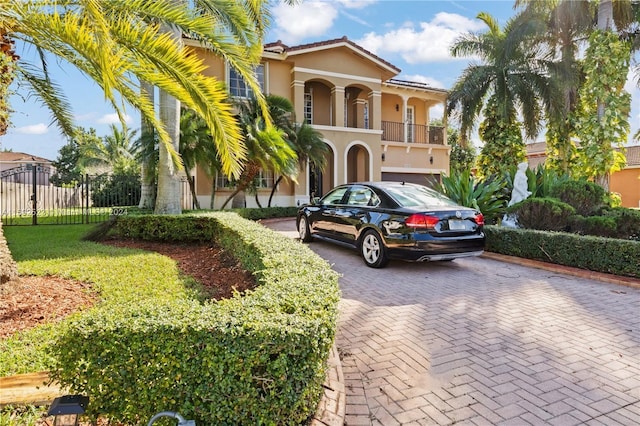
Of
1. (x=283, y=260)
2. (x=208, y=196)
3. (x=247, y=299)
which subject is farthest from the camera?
(x=208, y=196)

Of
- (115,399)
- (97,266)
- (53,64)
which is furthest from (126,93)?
(115,399)

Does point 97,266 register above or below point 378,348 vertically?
above

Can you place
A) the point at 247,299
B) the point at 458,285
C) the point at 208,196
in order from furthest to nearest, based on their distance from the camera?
the point at 208,196, the point at 458,285, the point at 247,299

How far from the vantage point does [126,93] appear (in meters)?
5.72

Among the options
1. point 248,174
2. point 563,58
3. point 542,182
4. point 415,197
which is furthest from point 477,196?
point 563,58

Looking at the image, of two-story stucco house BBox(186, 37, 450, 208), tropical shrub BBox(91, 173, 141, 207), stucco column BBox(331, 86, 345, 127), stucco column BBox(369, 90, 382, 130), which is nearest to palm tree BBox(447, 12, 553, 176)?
stucco column BBox(369, 90, 382, 130)

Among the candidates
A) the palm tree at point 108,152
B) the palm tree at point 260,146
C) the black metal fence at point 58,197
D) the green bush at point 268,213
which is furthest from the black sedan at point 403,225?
the palm tree at point 108,152

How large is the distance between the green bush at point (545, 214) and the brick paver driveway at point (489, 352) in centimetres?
273

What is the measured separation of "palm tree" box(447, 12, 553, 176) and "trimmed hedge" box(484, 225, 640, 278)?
11446mm

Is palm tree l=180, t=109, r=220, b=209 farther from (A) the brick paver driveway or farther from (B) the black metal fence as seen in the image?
(A) the brick paver driveway

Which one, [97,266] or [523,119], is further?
[523,119]

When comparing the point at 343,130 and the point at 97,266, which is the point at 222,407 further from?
the point at 343,130

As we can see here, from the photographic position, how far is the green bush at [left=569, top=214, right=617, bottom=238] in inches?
332

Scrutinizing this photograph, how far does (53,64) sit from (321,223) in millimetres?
5820
